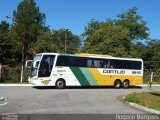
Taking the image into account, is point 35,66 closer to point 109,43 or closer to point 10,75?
point 10,75

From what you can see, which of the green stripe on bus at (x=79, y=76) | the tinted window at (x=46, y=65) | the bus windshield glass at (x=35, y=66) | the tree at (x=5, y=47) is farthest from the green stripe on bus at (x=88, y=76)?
the tree at (x=5, y=47)

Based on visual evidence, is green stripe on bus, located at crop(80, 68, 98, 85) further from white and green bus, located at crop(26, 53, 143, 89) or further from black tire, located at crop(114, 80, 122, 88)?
black tire, located at crop(114, 80, 122, 88)

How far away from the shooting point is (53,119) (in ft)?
46.1

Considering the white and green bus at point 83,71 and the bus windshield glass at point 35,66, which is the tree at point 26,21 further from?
the bus windshield glass at point 35,66

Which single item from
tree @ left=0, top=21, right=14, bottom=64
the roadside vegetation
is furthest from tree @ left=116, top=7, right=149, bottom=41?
tree @ left=0, top=21, right=14, bottom=64

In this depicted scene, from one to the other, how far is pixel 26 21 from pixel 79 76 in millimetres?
36912

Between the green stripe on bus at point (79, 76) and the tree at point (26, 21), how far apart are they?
35899mm

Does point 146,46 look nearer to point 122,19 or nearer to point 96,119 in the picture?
point 122,19

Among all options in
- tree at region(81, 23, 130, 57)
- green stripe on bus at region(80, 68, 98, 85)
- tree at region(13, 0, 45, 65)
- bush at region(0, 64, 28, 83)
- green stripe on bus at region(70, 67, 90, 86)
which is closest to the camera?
green stripe on bus at region(70, 67, 90, 86)

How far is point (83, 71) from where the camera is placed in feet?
107

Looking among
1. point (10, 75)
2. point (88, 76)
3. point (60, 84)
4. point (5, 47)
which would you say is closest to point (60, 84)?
point (60, 84)

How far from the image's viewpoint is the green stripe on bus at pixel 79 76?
3206 cm

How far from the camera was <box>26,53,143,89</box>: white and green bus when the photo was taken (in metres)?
30.8

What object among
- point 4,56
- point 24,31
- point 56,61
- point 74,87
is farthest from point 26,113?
point 24,31
